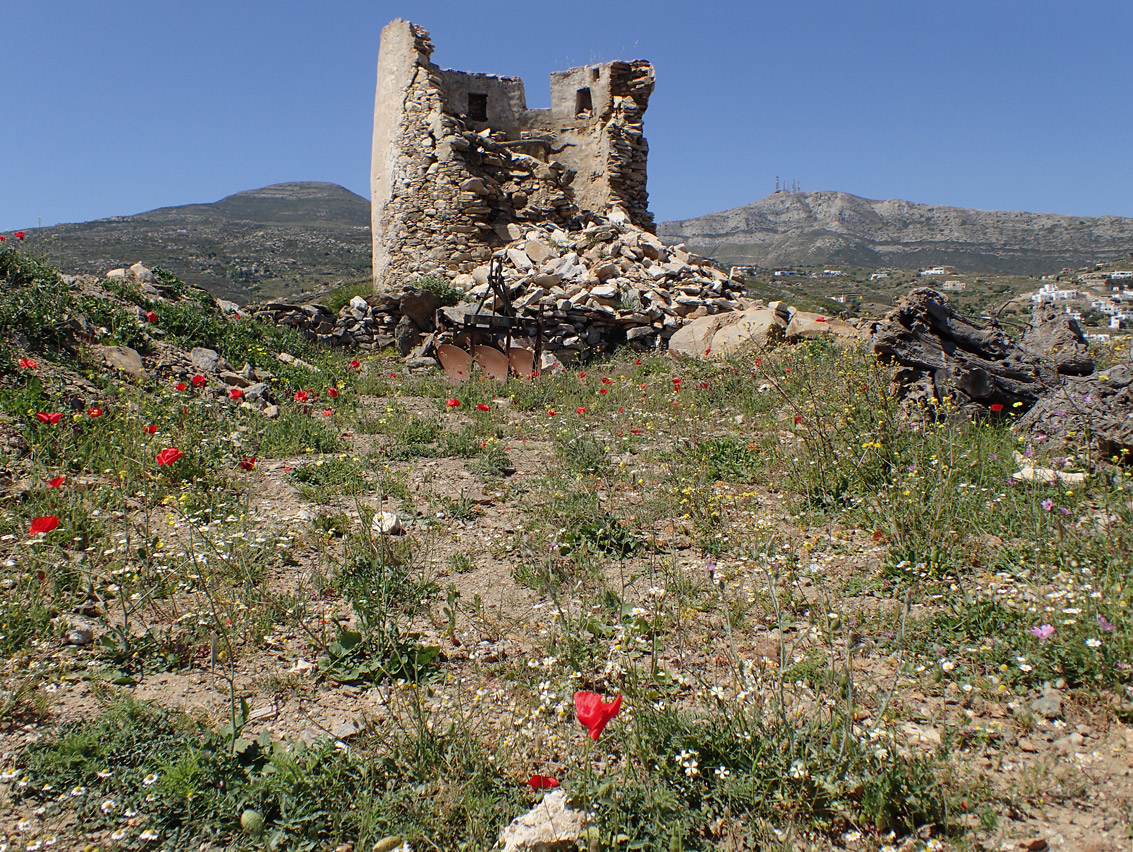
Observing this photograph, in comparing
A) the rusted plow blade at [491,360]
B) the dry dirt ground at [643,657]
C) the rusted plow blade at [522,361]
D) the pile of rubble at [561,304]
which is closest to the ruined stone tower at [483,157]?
the pile of rubble at [561,304]

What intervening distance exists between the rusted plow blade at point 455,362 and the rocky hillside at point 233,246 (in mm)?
18831

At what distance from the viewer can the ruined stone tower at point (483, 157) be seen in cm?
1198

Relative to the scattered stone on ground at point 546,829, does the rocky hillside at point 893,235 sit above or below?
above

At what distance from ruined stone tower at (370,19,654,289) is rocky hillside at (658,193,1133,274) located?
51909mm

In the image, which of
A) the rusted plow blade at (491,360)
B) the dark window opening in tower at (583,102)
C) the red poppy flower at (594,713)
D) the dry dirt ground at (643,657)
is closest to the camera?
the red poppy flower at (594,713)

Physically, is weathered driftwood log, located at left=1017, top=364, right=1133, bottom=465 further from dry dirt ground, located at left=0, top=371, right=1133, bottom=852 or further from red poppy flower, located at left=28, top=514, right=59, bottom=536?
red poppy flower, located at left=28, top=514, right=59, bottom=536

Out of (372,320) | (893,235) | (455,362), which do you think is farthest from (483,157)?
(893,235)

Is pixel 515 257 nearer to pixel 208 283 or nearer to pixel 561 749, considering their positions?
pixel 561 749

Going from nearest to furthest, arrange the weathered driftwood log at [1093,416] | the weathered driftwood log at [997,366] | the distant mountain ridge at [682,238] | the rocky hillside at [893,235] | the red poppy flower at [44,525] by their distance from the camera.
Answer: the red poppy flower at [44,525]
the weathered driftwood log at [1093,416]
the weathered driftwood log at [997,366]
the distant mountain ridge at [682,238]
the rocky hillside at [893,235]

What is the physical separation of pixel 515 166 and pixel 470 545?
10.9 metres

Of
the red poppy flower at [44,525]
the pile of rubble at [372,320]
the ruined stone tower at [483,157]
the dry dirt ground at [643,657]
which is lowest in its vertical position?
the dry dirt ground at [643,657]

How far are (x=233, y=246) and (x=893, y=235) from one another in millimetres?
86499

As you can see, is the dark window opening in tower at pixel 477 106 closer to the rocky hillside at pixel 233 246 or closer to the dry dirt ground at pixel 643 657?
the dry dirt ground at pixel 643 657

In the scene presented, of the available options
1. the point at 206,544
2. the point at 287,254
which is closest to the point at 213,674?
the point at 206,544
